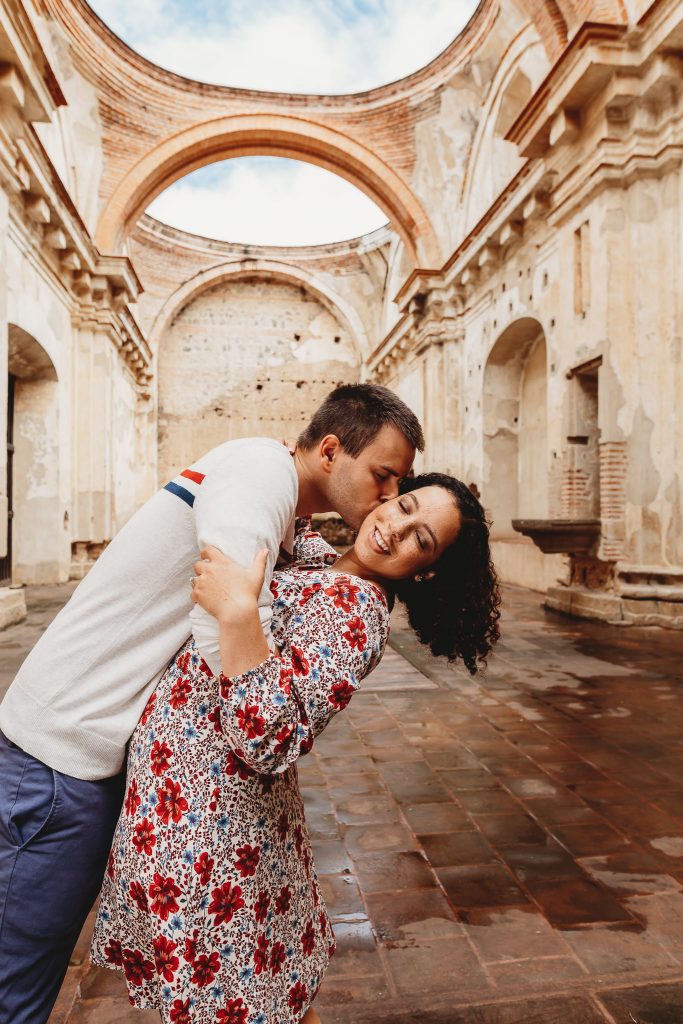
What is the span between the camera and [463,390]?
13.8 metres

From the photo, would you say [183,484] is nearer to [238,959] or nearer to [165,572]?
[165,572]

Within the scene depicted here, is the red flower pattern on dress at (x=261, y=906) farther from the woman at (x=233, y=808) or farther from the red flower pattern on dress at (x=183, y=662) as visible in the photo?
the red flower pattern on dress at (x=183, y=662)

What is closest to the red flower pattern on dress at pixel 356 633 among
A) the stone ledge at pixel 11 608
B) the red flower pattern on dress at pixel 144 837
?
the red flower pattern on dress at pixel 144 837

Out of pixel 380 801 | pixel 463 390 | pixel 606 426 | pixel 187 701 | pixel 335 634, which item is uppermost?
pixel 463 390

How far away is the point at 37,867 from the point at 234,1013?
449mm

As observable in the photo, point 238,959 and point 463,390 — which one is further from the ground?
point 463,390

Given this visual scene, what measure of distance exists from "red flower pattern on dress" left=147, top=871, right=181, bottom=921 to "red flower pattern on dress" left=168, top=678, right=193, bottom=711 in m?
0.29

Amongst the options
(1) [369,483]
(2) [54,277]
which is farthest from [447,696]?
(2) [54,277]

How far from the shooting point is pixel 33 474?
1102 centimetres

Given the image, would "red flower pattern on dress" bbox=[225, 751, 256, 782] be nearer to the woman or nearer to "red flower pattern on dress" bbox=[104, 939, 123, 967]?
the woman

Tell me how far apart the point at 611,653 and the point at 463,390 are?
854cm

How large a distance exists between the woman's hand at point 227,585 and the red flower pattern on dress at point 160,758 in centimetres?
30

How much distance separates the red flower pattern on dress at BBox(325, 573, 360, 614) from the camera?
47.1 inches

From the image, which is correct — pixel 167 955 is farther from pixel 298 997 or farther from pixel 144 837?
pixel 298 997
